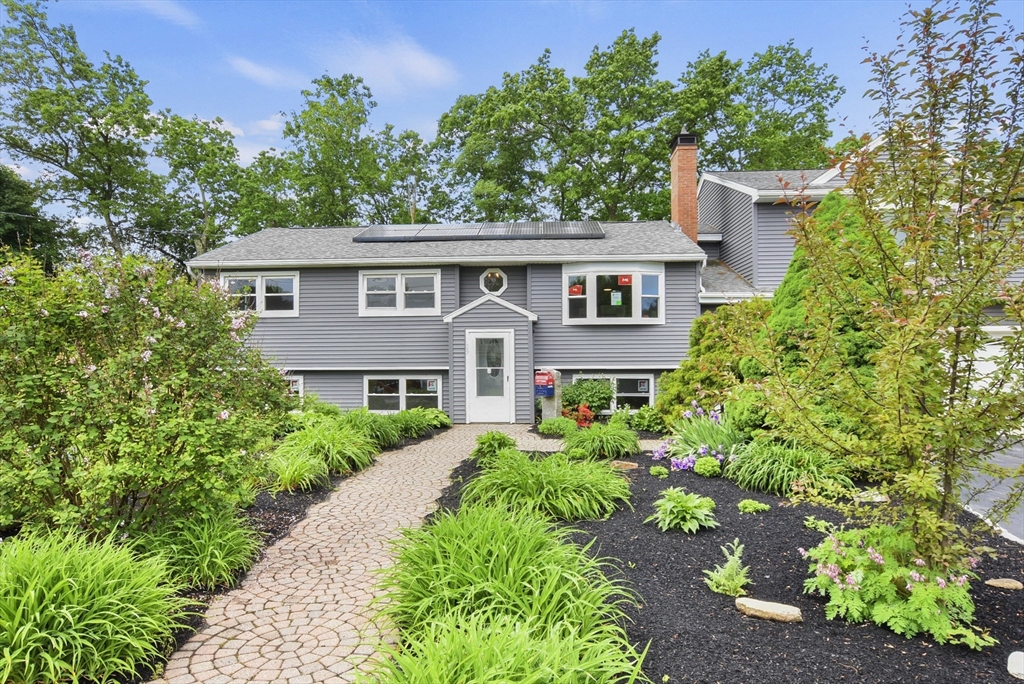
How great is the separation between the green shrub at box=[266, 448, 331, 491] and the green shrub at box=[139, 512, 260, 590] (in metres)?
1.97

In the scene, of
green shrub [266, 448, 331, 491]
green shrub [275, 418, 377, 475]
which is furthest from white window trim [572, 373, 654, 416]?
green shrub [266, 448, 331, 491]

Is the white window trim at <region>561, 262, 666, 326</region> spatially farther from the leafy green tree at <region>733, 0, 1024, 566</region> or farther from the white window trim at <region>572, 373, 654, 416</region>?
the leafy green tree at <region>733, 0, 1024, 566</region>

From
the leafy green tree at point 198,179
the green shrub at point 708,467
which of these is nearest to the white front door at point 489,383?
the green shrub at point 708,467

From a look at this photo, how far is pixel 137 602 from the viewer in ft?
10.0

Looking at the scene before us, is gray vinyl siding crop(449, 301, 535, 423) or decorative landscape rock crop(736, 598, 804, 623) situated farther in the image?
gray vinyl siding crop(449, 301, 535, 423)

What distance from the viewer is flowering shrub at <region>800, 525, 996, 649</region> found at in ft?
9.52

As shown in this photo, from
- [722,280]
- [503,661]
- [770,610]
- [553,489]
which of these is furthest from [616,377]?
[503,661]

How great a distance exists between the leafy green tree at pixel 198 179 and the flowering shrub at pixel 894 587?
3015 centimetres

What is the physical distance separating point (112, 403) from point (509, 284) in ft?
34.0

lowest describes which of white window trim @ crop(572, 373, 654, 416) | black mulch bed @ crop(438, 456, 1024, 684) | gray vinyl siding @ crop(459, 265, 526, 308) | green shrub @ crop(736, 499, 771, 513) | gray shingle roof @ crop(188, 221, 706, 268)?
black mulch bed @ crop(438, 456, 1024, 684)

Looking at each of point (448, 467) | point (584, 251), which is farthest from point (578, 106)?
point (448, 467)

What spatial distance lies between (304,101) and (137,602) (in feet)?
95.5

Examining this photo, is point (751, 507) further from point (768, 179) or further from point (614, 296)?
point (768, 179)

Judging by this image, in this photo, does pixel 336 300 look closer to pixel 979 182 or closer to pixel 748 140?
pixel 979 182
